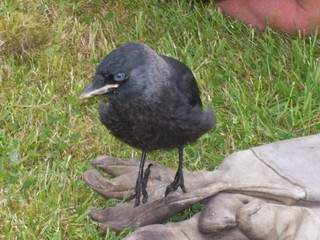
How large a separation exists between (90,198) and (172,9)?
1910 millimetres

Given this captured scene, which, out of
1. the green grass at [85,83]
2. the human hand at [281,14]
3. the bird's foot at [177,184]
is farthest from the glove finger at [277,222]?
the human hand at [281,14]

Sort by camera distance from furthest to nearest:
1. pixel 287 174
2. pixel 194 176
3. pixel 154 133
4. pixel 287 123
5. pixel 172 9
A: 1. pixel 172 9
2. pixel 287 123
3. pixel 194 176
4. pixel 287 174
5. pixel 154 133

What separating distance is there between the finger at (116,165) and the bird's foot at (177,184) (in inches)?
10.4

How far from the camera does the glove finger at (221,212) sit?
3068 millimetres

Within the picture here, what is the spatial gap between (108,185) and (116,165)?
0.52 feet

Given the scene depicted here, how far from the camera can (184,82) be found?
3303mm

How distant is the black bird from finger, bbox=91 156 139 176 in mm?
512

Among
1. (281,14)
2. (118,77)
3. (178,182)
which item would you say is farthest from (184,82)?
(281,14)

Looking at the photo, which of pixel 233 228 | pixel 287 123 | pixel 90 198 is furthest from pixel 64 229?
pixel 287 123

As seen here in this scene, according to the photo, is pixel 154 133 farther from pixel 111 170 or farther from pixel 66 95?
pixel 66 95

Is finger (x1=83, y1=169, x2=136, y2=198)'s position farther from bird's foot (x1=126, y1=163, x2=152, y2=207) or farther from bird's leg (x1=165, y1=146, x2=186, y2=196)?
bird's leg (x1=165, y1=146, x2=186, y2=196)

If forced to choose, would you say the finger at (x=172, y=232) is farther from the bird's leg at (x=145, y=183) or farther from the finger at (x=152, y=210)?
the bird's leg at (x=145, y=183)

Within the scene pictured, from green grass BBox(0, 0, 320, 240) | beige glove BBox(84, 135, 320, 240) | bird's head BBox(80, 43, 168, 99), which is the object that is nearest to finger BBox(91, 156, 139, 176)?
beige glove BBox(84, 135, 320, 240)

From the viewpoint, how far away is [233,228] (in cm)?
318
